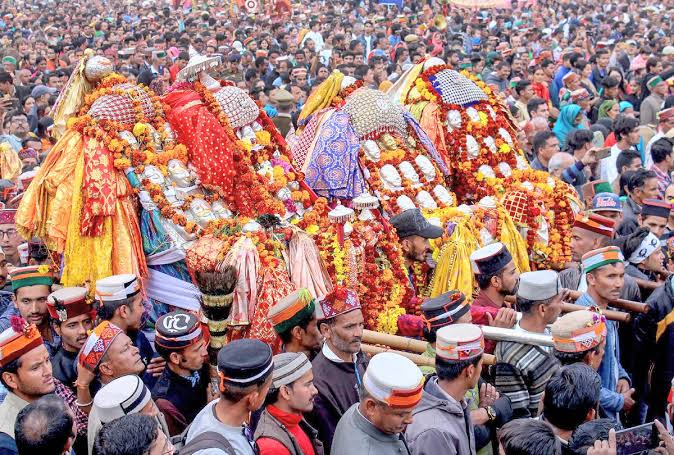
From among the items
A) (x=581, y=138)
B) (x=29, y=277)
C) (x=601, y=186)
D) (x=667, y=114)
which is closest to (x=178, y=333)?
(x=29, y=277)

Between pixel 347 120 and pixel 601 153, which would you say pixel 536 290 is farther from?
pixel 601 153

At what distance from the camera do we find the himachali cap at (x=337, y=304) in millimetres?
4426

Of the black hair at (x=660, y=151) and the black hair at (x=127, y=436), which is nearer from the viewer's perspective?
the black hair at (x=127, y=436)

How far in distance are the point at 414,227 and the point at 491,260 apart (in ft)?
2.65

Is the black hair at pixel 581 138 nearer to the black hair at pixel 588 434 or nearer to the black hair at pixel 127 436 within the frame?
the black hair at pixel 588 434

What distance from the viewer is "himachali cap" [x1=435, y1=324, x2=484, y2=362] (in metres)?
3.91

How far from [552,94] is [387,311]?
8.95 meters

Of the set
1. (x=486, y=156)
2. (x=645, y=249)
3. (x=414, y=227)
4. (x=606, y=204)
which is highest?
(x=414, y=227)

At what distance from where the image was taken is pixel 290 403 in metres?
3.77

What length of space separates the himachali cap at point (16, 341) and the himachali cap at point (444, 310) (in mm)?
2011

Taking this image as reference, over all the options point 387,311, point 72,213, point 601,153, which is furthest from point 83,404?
point 601,153

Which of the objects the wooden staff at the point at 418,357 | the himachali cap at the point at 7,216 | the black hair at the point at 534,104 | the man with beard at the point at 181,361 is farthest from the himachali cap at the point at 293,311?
the black hair at the point at 534,104

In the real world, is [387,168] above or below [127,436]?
below

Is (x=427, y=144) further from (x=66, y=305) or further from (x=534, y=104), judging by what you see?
(x=534, y=104)
